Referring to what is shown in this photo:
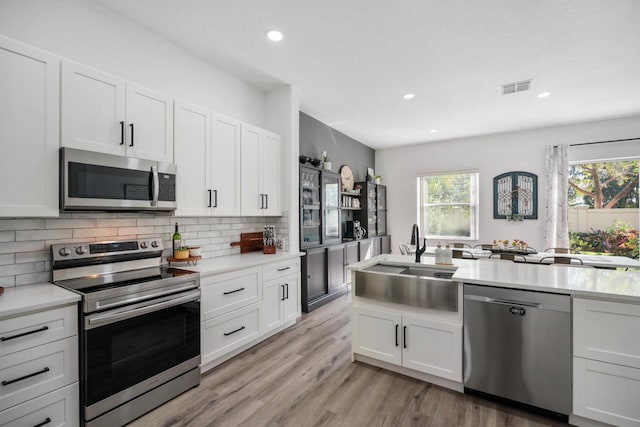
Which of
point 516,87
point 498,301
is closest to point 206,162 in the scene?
point 498,301

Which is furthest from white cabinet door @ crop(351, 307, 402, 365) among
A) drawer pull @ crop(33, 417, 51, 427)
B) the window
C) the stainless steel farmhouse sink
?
the window

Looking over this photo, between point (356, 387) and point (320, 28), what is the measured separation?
10.1 feet

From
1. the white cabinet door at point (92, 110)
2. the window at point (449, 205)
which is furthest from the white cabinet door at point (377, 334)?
the window at point (449, 205)

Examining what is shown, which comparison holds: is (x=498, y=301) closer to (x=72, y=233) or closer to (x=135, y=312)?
(x=135, y=312)

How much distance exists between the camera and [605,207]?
17.5ft

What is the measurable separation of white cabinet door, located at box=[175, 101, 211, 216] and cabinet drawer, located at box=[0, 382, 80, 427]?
55.6 inches

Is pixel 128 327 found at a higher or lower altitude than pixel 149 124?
lower

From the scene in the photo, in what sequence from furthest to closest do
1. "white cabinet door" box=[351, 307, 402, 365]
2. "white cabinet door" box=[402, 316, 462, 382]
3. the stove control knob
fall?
"white cabinet door" box=[351, 307, 402, 365] → "white cabinet door" box=[402, 316, 462, 382] → the stove control knob

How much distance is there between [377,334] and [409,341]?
285mm

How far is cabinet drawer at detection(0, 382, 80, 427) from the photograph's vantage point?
1.57 m

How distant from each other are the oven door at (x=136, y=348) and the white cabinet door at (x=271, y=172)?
1551 mm

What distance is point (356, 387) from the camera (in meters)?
2.42

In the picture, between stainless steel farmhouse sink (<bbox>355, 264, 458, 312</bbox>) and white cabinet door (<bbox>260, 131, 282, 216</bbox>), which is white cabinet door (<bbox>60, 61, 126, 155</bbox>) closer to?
white cabinet door (<bbox>260, 131, 282, 216</bbox>)

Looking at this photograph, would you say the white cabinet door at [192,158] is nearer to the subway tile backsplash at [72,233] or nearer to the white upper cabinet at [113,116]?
the white upper cabinet at [113,116]
